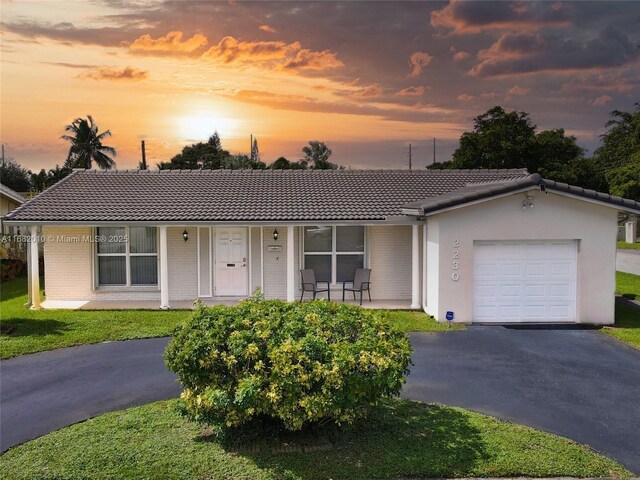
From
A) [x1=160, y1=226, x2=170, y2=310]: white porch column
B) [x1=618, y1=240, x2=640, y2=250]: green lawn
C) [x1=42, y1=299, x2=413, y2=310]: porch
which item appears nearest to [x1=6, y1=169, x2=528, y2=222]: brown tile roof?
[x1=160, y1=226, x2=170, y2=310]: white porch column

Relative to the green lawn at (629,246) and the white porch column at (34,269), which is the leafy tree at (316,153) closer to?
the green lawn at (629,246)

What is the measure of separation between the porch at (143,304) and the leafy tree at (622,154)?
35.0 metres

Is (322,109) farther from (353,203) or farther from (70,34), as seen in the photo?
(70,34)

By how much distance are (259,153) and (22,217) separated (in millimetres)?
53073

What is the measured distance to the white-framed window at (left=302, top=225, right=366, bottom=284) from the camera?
55.6 feet

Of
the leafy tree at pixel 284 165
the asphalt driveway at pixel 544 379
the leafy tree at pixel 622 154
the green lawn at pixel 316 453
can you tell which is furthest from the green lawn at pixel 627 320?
the leafy tree at pixel 284 165

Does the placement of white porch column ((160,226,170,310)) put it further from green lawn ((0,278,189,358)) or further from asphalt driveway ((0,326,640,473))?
asphalt driveway ((0,326,640,473))

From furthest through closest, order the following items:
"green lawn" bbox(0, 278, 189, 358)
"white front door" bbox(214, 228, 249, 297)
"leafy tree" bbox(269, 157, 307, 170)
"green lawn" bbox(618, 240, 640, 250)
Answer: "leafy tree" bbox(269, 157, 307, 170)
"green lawn" bbox(618, 240, 640, 250)
"white front door" bbox(214, 228, 249, 297)
"green lawn" bbox(0, 278, 189, 358)

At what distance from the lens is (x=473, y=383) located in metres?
9.34

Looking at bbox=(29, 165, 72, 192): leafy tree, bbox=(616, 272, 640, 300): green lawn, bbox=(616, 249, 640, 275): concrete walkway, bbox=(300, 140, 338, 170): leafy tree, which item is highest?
bbox=(300, 140, 338, 170): leafy tree

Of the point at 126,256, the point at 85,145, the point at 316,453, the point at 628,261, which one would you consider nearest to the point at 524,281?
the point at 316,453

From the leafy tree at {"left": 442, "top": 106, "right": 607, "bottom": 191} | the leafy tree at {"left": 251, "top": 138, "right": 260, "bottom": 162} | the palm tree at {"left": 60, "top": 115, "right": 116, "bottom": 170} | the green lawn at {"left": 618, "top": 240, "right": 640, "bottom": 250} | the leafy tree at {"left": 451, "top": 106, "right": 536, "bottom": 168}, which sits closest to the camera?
the green lawn at {"left": 618, "top": 240, "right": 640, "bottom": 250}

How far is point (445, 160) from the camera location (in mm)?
57531

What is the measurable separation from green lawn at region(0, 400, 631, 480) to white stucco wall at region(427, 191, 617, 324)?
6.48 m
